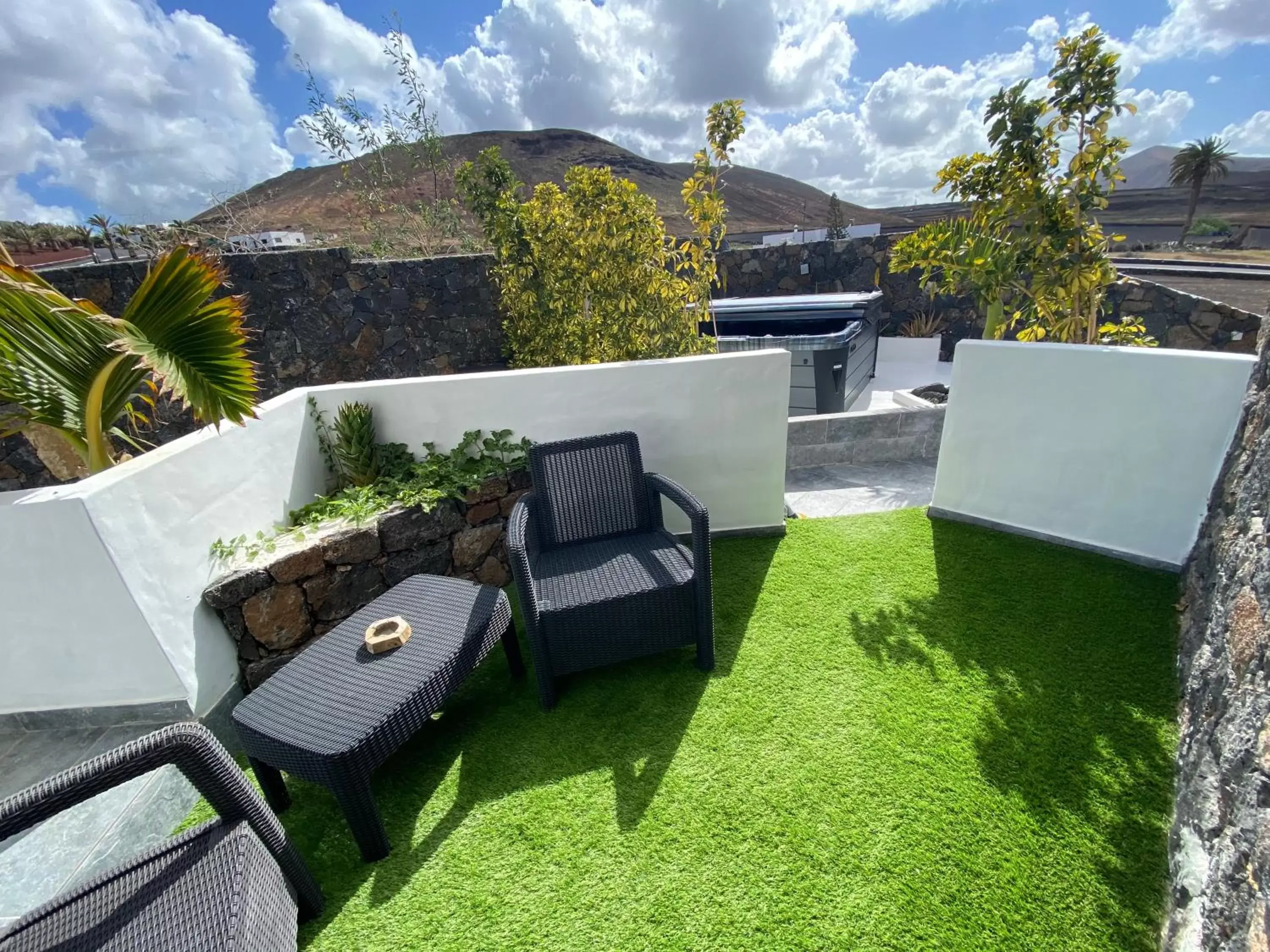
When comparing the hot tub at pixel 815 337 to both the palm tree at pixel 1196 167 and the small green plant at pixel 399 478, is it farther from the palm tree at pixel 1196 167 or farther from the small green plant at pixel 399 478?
the palm tree at pixel 1196 167

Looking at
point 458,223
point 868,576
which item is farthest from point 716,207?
point 458,223

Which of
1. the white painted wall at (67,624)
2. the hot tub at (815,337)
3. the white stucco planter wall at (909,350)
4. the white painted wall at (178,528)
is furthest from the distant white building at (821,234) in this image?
the white painted wall at (67,624)

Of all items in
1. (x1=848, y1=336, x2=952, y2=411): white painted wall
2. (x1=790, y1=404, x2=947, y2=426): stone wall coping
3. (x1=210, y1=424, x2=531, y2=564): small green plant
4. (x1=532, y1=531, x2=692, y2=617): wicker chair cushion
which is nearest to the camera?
(x1=532, y1=531, x2=692, y2=617): wicker chair cushion

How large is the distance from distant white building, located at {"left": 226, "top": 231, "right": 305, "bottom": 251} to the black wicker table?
758 cm

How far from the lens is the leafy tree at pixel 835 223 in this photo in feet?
44.2

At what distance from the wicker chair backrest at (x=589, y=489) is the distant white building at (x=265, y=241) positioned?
720 cm

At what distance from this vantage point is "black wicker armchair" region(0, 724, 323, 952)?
1255 mm

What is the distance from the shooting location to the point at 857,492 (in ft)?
14.8

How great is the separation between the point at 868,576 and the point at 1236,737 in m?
1.78

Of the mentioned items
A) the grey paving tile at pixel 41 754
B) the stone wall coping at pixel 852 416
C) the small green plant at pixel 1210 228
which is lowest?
the grey paving tile at pixel 41 754

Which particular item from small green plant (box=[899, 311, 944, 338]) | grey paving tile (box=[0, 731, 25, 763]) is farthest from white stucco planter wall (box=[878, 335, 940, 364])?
grey paving tile (box=[0, 731, 25, 763])

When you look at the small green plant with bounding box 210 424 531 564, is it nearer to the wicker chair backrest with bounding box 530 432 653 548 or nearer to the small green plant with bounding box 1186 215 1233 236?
the wicker chair backrest with bounding box 530 432 653 548

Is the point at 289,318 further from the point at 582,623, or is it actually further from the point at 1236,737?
the point at 1236,737

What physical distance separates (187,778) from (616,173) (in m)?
34.1
